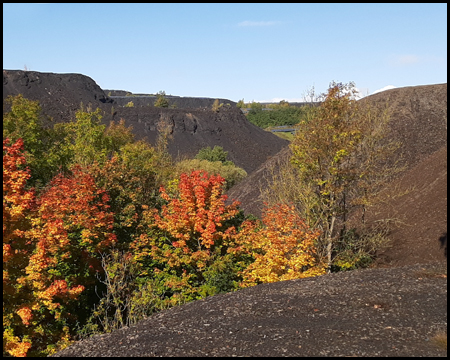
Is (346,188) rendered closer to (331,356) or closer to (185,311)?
(185,311)

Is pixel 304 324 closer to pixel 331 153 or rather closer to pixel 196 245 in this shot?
pixel 331 153

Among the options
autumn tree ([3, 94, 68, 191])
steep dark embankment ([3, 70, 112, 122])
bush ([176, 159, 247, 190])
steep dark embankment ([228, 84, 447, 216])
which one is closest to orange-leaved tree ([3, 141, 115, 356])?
autumn tree ([3, 94, 68, 191])

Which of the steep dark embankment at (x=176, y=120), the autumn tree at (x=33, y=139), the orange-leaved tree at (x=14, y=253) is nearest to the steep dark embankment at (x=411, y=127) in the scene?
the autumn tree at (x=33, y=139)

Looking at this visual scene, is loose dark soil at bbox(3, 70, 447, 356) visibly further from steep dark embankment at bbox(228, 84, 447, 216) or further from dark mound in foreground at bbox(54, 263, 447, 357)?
steep dark embankment at bbox(228, 84, 447, 216)

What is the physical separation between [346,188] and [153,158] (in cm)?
2332

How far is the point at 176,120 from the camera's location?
95312 millimetres

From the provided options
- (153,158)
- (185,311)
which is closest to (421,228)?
(185,311)

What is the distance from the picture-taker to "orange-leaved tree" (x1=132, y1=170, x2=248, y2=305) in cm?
2102

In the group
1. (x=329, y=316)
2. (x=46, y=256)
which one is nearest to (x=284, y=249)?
(x=329, y=316)

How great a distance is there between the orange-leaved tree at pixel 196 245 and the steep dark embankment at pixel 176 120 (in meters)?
61.1

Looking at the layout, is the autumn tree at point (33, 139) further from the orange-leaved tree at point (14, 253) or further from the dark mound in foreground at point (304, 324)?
the dark mound in foreground at point (304, 324)

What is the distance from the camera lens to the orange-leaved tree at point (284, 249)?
18767mm

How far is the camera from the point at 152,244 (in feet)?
75.2

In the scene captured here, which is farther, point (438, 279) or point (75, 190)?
point (75, 190)
